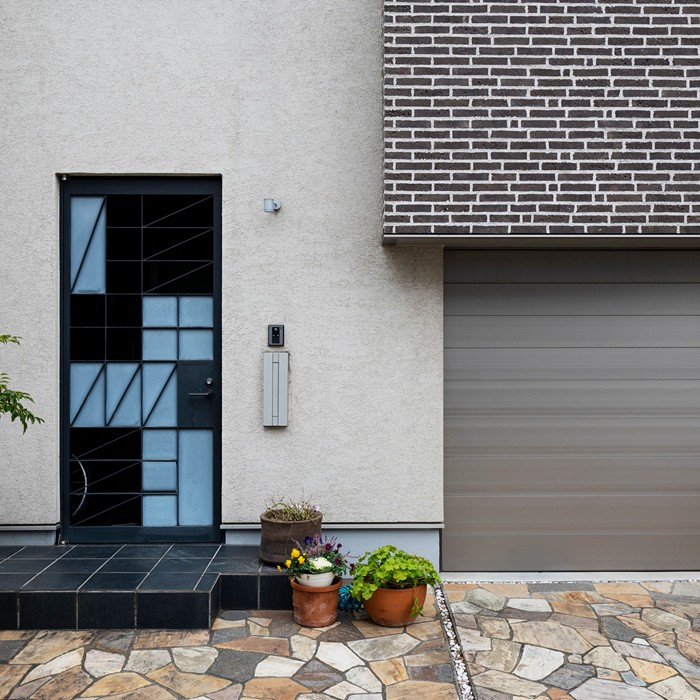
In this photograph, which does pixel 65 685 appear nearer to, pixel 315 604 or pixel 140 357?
pixel 315 604

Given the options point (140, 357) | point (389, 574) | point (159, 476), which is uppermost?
point (140, 357)

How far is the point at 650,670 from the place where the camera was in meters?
3.72

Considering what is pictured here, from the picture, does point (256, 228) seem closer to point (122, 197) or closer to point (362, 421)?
point (122, 197)

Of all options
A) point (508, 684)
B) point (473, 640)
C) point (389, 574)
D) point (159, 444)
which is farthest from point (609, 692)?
point (159, 444)

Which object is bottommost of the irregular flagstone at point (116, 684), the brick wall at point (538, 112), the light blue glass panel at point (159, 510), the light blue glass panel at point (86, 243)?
the irregular flagstone at point (116, 684)

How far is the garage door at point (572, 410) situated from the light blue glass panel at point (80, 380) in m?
2.87

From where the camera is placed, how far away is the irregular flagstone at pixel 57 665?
366 cm

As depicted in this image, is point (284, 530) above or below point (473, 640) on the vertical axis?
above

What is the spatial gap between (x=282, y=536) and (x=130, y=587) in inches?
40.7

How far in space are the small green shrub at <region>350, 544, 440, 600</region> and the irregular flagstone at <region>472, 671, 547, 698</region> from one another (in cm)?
73

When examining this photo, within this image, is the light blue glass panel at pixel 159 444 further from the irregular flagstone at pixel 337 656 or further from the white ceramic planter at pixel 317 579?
the irregular flagstone at pixel 337 656

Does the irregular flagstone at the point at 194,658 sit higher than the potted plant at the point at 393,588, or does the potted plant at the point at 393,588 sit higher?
the potted plant at the point at 393,588

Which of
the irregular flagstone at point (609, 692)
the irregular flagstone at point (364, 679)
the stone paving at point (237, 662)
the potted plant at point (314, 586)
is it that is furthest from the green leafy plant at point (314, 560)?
the irregular flagstone at point (609, 692)

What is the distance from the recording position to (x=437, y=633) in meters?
4.18
